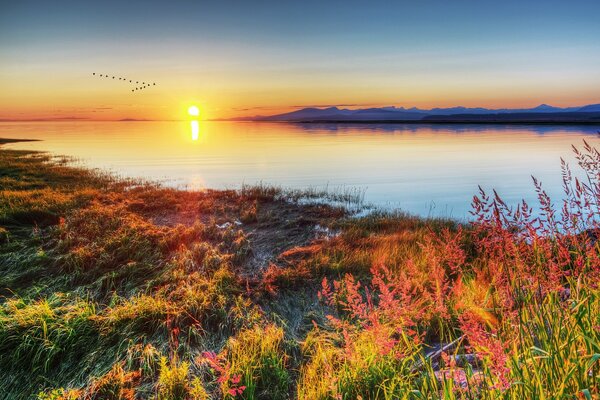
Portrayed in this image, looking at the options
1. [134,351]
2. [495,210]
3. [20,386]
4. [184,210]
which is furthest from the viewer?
[184,210]

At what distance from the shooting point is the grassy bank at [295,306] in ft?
10.1

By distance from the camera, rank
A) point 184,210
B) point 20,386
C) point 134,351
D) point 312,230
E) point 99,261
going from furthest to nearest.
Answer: point 184,210
point 312,230
point 99,261
point 134,351
point 20,386

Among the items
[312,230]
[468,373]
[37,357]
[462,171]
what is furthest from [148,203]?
[462,171]

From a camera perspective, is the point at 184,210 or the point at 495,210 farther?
the point at 184,210

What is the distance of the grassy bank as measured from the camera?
308 cm

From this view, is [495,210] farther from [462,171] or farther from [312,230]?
[462,171]

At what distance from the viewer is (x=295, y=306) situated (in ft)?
25.3

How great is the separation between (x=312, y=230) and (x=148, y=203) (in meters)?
7.06

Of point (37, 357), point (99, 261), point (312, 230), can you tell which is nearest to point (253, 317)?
point (37, 357)

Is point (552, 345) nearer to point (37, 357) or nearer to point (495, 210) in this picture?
point (495, 210)

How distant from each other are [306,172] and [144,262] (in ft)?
89.1

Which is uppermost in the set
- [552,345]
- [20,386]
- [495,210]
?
[495,210]

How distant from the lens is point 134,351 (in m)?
5.82

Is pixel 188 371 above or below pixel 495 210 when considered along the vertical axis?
below
